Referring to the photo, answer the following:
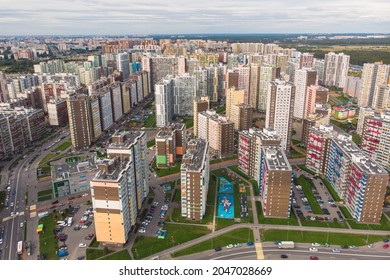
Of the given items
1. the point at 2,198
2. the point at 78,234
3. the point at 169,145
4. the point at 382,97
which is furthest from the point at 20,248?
the point at 382,97

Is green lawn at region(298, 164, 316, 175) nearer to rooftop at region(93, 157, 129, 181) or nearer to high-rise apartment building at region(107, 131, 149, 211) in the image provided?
high-rise apartment building at region(107, 131, 149, 211)

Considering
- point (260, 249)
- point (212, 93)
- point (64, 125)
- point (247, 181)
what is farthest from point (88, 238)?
point (212, 93)

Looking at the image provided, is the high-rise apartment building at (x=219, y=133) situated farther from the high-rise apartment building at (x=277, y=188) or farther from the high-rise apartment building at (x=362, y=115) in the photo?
the high-rise apartment building at (x=362, y=115)

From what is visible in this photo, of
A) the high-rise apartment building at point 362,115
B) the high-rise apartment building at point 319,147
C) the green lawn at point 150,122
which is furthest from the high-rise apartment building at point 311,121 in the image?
the green lawn at point 150,122

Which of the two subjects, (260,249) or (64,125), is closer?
(260,249)

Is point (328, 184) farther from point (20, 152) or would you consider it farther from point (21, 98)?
point (21, 98)

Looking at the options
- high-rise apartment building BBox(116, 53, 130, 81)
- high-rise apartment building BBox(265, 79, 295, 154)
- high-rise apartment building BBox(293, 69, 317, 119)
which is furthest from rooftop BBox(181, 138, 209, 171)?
high-rise apartment building BBox(116, 53, 130, 81)
